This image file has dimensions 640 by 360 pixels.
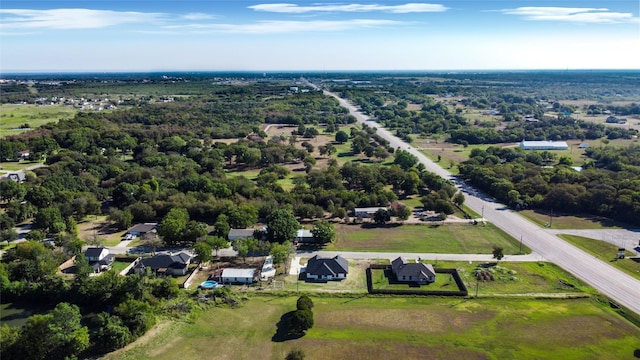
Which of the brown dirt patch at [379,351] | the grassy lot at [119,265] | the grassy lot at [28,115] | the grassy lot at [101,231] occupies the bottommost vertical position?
the brown dirt patch at [379,351]

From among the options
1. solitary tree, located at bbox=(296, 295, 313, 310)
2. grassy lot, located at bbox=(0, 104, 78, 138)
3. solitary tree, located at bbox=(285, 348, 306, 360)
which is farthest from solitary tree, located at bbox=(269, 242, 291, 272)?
grassy lot, located at bbox=(0, 104, 78, 138)

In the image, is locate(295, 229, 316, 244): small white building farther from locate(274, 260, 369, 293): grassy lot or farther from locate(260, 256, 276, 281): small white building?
locate(274, 260, 369, 293): grassy lot

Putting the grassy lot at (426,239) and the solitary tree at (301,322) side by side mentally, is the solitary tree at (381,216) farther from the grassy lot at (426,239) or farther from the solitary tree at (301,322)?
the solitary tree at (301,322)

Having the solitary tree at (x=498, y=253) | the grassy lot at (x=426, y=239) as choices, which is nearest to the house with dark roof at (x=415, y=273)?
the grassy lot at (x=426, y=239)

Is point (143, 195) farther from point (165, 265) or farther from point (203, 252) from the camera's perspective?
point (203, 252)

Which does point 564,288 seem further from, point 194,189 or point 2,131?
point 2,131

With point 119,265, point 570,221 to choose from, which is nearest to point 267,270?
point 119,265
